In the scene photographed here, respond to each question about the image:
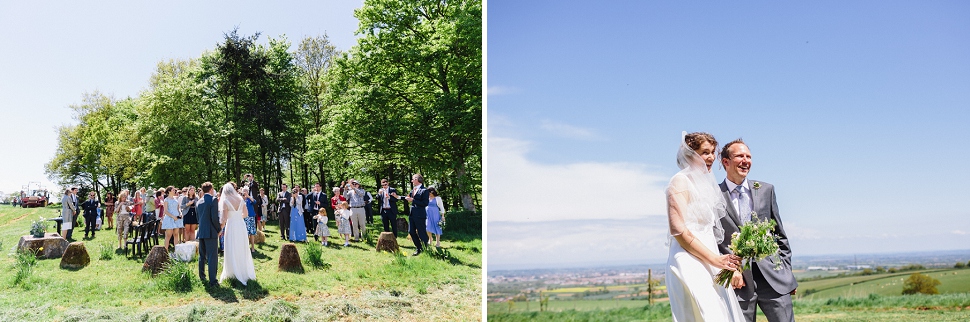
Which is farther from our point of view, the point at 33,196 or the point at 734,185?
the point at 33,196

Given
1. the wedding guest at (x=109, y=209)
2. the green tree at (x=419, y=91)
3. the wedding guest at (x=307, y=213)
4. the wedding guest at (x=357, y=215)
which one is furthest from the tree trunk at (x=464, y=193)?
the wedding guest at (x=109, y=209)

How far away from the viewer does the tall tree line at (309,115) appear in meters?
5.62

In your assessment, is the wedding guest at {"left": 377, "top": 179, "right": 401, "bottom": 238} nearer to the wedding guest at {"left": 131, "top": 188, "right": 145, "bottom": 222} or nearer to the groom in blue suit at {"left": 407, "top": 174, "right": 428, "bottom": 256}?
the groom in blue suit at {"left": 407, "top": 174, "right": 428, "bottom": 256}

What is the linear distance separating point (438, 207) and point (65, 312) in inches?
125

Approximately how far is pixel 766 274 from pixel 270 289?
394 centimetres

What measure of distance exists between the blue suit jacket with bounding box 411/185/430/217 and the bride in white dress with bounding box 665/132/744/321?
359 centimetres

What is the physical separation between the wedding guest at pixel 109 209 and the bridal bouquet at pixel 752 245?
15.2ft

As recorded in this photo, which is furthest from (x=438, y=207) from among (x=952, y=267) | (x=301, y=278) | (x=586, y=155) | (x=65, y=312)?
(x=952, y=267)

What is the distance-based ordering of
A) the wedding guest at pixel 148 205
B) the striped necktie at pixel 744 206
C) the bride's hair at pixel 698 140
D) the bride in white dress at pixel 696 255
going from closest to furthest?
the bride in white dress at pixel 696 255
the bride's hair at pixel 698 140
the striped necktie at pixel 744 206
the wedding guest at pixel 148 205

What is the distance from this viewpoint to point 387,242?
20.8 feet

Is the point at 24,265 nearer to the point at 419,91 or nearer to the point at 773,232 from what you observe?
the point at 419,91

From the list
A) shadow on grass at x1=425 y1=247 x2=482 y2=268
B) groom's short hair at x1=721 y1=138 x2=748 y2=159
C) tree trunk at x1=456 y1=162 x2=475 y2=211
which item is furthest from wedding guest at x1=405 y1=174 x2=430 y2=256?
groom's short hair at x1=721 y1=138 x2=748 y2=159

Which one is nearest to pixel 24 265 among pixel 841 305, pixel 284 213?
pixel 284 213

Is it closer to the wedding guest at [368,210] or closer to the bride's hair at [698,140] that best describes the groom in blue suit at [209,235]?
the wedding guest at [368,210]
